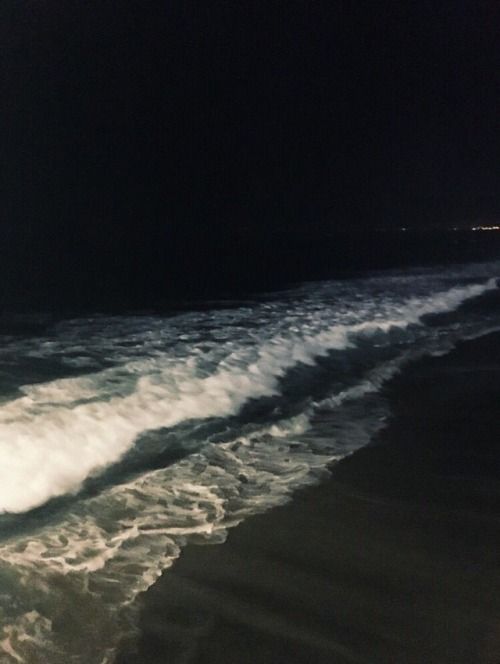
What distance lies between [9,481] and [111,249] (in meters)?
27.3

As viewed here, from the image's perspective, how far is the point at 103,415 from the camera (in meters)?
6.46

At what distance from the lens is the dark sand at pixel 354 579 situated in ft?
11.0

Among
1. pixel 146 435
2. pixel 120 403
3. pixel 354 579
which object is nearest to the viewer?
pixel 354 579

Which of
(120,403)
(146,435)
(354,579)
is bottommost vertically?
(354,579)

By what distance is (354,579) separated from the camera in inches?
157

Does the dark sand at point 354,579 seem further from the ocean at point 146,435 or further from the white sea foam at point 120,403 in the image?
the white sea foam at point 120,403

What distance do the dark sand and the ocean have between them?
0.74 feet

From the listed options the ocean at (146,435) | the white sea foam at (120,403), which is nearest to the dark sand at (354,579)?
the ocean at (146,435)

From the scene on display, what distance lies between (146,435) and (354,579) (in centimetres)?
292

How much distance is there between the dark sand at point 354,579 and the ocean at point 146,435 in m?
0.22

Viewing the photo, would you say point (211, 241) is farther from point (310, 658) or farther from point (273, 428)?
point (310, 658)

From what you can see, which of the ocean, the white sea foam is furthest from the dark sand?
the white sea foam

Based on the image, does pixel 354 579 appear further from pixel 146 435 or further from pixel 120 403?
pixel 120 403

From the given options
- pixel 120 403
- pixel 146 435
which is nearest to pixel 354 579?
pixel 146 435
